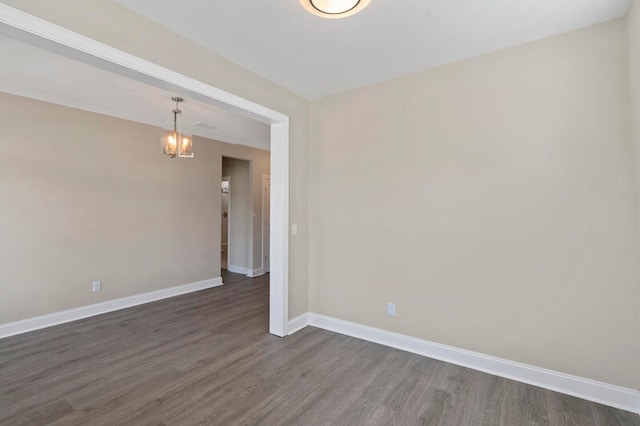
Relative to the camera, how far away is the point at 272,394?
218cm

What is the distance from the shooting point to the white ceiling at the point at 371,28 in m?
1.94

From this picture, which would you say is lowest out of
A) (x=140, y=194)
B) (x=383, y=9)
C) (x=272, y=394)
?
(x=272, y=394)

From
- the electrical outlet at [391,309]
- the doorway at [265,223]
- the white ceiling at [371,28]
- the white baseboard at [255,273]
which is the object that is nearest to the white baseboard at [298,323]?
the electrical outlet at [391,309]

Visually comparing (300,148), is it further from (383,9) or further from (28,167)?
(28,167)

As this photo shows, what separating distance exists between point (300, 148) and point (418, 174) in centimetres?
140

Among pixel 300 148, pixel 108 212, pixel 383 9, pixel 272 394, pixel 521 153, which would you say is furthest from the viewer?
pixel 108 212

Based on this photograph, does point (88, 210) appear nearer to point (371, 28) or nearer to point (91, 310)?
point (91, 310)

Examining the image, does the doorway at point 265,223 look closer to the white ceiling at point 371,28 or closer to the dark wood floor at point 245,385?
the dark wood floor at point 245,385

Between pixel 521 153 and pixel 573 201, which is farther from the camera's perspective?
pixel 521 153

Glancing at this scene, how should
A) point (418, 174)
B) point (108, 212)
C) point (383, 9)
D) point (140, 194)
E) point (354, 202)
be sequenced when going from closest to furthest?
1. point (383, 9)
2. point (418, 174)
3. point (354, 202)
4. point (108, 212)
5. point (140, 194)

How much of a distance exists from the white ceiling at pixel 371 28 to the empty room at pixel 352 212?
2 cm

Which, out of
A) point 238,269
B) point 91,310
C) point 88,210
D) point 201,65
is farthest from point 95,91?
point 238,269

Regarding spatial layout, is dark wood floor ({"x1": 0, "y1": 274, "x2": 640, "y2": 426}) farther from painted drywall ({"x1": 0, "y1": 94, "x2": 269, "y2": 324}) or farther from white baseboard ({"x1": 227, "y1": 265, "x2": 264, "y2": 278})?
white baseboard ({"x1": 227, "y1": 265, "x2": 264, "y2": 278})

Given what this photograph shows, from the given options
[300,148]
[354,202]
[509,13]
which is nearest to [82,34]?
[300,148]
